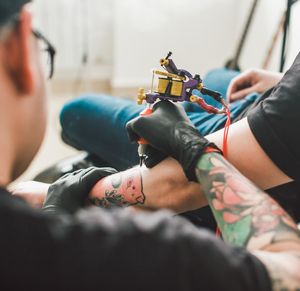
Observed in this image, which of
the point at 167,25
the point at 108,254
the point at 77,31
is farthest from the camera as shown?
the point at 77,31

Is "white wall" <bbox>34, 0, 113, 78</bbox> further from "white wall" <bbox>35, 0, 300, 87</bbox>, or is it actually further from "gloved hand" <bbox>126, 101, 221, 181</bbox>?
"gloved hand" <bbox>126, 101, 221, 181</bbox>

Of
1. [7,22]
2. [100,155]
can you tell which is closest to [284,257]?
[7,22]

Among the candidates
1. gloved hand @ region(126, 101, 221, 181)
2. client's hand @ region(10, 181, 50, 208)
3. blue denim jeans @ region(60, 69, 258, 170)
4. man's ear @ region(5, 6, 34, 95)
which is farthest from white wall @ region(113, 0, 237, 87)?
man's ear @ region(5, 6, 34, 95)

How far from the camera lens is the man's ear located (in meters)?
0.53

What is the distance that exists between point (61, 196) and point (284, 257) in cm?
49

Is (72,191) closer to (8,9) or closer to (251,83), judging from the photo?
(8,9)

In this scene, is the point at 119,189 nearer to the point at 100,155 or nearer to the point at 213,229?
the point at 213,229

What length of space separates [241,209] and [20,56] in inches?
15.6

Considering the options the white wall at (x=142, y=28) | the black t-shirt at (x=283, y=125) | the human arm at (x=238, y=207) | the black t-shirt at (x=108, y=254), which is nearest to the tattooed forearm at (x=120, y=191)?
the human arm at (x=238, y=207)

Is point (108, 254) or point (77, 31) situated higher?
point (108, 254)

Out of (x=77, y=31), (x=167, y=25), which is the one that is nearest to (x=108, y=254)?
(x=167, y=25)

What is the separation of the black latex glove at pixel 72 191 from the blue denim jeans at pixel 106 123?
0.63ft

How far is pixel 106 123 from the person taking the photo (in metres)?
1.34

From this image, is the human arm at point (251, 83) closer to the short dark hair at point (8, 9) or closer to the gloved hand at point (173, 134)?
the gloved hand at point (173, 134)
